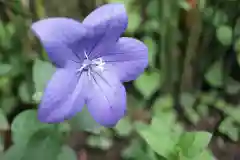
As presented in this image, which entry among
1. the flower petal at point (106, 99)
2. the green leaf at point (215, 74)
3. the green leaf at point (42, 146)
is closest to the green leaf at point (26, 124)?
the green leaf at point (42, 146)

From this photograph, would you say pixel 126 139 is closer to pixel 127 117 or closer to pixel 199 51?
pixel 127 117

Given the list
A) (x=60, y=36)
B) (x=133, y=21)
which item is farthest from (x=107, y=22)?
(x=133, y=21)

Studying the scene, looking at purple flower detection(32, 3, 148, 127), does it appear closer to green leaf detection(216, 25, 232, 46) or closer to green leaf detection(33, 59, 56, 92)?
green leaf detection(33, 59, 56, 92)

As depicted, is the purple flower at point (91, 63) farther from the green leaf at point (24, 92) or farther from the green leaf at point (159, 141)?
the green leaf at point (24, 92)

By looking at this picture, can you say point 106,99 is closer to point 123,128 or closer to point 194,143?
point 194,143

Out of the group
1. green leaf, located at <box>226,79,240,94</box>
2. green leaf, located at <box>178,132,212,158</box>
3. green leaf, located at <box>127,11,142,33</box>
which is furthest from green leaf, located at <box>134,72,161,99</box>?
green leaf, located at <box>178,132,212,158</box>

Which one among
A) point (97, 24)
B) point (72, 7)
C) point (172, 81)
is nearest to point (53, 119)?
point (97, 24)
